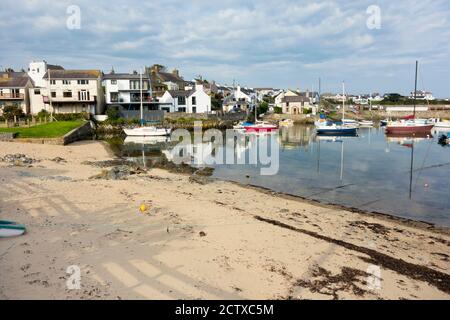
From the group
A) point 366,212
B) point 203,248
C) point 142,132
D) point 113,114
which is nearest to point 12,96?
point 113,114

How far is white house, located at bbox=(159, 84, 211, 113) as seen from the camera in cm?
6631

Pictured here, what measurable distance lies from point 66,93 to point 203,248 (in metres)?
52.0

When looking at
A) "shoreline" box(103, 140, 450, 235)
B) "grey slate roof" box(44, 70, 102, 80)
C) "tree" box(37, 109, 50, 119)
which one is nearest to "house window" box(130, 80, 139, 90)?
"grey slate roof" box(44, 70, 102, 80)

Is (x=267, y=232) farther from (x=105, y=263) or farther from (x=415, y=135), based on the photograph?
(x=415, y=135)

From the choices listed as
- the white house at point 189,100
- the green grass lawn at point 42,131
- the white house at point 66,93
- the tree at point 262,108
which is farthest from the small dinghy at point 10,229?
the tree at point 262,108

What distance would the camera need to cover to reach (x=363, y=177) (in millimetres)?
22844

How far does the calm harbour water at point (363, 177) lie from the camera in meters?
16.7

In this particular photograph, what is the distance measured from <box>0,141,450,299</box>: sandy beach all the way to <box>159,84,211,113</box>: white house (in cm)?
5134

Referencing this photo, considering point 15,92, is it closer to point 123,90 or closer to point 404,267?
point 123,90

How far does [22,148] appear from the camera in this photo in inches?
1085

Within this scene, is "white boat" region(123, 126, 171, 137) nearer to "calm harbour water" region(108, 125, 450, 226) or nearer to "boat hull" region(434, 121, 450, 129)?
"calm harbour water" region(108, 125, 450, 226)

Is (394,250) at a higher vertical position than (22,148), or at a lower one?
lower
